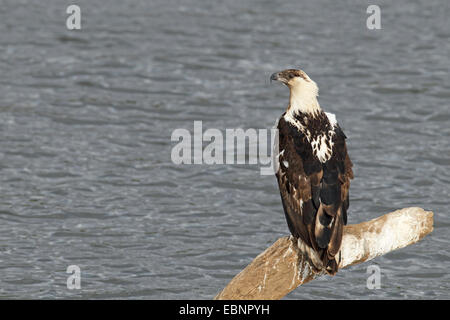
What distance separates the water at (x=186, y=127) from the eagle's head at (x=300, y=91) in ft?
9.56

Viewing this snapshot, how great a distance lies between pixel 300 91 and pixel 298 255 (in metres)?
1.72

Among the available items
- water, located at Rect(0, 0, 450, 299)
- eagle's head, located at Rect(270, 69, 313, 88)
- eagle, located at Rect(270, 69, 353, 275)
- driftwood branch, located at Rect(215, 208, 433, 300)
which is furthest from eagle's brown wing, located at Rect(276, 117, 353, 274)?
water, located at Rect(0, 0, 450, 299)

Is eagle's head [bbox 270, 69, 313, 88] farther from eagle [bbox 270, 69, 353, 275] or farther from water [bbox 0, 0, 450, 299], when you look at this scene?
water [bbox 0, 0, 450, 299]

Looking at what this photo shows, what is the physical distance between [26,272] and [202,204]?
2951 millimetres

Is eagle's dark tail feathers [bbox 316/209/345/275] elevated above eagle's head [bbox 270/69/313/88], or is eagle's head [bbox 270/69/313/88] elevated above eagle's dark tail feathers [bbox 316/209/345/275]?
eagle's head [bbox 270/69/313/88]

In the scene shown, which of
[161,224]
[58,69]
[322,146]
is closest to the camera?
[322,146]

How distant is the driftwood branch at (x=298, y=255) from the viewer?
814cm

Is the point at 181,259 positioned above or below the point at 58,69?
below

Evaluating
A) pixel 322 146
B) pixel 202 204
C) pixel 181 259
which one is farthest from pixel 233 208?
pixel 322 146

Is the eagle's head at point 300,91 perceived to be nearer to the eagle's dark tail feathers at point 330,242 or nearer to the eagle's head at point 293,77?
the eagle's head at point 293,77

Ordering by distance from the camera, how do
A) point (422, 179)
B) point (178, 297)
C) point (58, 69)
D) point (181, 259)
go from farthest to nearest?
point (58, 69) → point (422, 179) → point (181, 259) → point (178, 297)

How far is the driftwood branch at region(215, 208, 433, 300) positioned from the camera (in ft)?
26.7

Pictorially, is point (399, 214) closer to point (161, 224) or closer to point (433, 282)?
point (433, 282)

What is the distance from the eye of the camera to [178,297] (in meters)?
11.4
